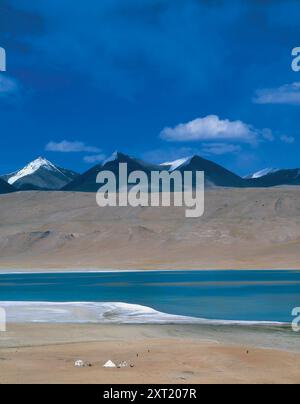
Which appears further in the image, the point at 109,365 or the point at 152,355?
the point at 152,355

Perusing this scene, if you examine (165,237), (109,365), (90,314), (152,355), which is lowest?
(109,365)

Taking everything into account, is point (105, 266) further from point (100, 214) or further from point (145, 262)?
point (100, 214)

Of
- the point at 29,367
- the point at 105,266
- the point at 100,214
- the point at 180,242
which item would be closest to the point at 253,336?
the point at 29,367

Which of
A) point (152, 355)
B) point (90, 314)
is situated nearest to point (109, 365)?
point (152, 355)

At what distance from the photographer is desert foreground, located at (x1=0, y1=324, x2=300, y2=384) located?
61.2 feet

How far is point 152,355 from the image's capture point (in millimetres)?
22266

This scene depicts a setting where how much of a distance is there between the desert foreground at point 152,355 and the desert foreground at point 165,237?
268ft

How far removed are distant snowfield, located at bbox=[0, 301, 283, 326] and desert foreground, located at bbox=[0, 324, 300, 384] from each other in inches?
129

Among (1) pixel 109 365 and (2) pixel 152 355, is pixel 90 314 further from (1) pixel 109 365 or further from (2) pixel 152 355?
(1) pixel 109 365

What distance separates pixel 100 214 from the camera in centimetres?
19375

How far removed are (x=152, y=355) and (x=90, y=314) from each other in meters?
17.1

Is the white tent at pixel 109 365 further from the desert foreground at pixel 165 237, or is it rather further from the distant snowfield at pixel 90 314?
the desert foreground at pixel 165 237

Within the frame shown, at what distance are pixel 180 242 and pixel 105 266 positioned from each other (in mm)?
29221

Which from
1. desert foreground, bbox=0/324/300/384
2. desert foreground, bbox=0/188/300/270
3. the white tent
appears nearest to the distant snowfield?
desert foreground, bbox=0/324/300/384
